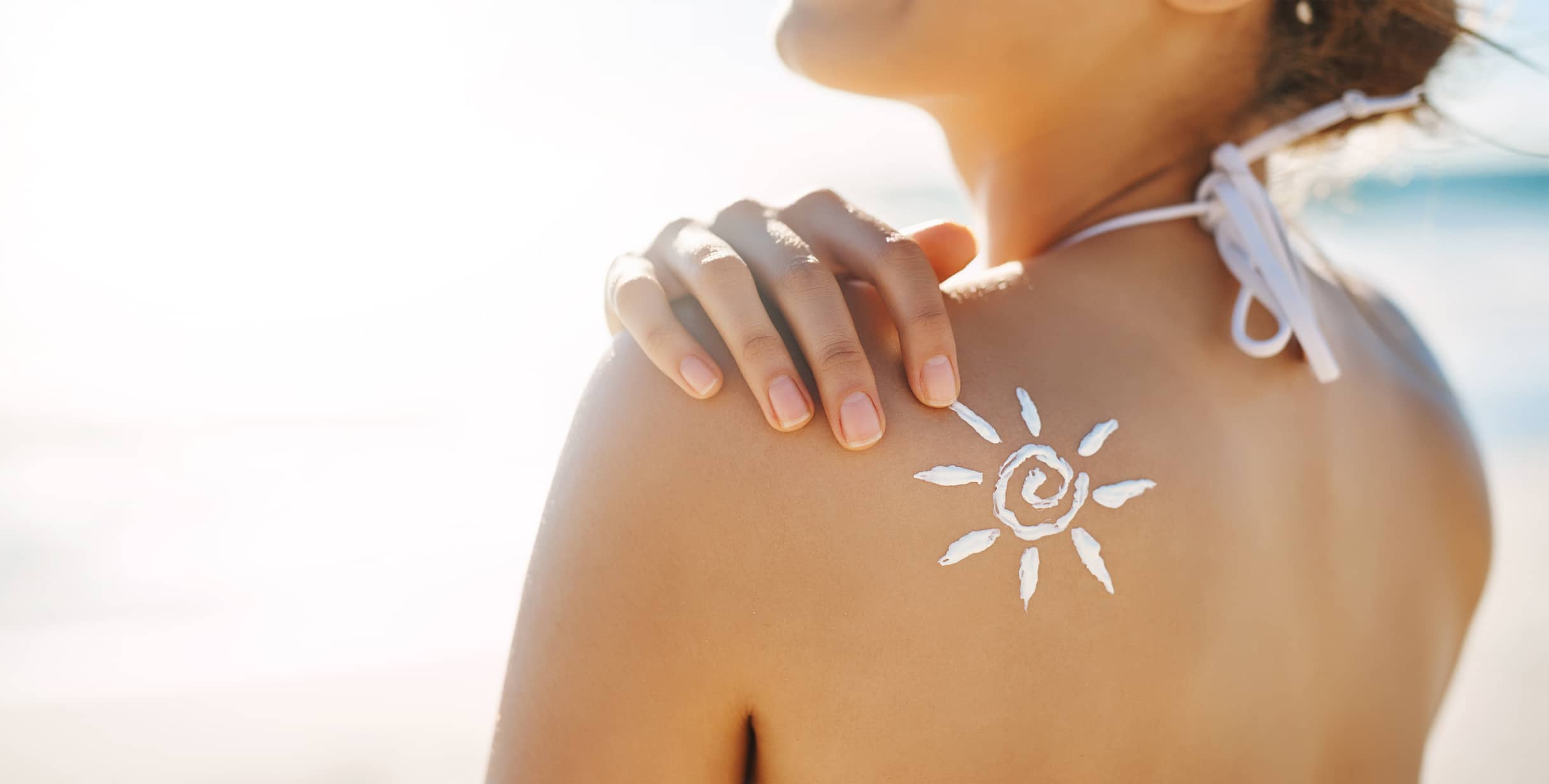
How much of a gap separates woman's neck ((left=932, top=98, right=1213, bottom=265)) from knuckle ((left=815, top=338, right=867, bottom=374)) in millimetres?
707

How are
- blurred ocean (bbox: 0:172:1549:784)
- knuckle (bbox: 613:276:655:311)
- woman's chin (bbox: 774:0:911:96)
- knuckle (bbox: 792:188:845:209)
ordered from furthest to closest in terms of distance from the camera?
blurred ocean (bbox: 0:172:1549:784)
woman's chin (bbox: 774:0:911:96)
knuckle (bbox: 792:188:845:209)
knuckle (bbox: 613:276:655:311)

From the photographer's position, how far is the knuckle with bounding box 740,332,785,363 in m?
1.03

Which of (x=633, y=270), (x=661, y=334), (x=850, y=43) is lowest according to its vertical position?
(x=661, y=334)

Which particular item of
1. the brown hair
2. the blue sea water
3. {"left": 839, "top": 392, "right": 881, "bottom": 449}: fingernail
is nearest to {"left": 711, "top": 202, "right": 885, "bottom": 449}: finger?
{"left": 839, "top": 392, "right": 881, "bottom": 449}: fingernail

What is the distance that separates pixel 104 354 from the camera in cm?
712

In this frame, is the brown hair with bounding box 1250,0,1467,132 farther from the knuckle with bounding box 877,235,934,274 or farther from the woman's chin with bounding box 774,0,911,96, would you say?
the knuckle with bounding box 877,235,934,274

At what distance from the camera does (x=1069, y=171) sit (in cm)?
163

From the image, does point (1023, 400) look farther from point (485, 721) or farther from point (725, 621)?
point (485, 721)

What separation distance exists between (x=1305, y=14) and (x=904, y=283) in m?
1.06

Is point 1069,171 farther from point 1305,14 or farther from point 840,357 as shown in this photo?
point 840,357

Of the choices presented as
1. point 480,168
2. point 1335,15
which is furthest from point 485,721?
point 480,168

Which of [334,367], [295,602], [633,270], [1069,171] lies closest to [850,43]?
[1069,171]

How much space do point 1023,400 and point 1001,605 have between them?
0.21m

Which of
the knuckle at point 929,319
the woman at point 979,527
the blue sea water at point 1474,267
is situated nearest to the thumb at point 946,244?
the woman at point 979,527
